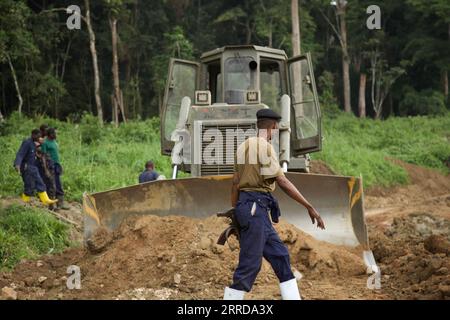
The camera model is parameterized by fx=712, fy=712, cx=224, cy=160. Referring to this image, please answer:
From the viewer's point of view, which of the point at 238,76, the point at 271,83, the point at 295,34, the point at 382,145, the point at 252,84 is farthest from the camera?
the point at 382,145

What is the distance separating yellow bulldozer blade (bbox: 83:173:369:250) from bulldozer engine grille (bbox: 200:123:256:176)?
69cm

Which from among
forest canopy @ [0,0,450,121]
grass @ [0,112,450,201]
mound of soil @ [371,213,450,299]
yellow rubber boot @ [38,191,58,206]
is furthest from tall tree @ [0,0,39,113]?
mound of soil @ [371,213,450,299]

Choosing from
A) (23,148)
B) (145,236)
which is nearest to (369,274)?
(145,236)

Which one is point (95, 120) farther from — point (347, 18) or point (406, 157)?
point (347, 18)

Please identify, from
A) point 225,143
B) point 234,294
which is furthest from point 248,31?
point 234,294

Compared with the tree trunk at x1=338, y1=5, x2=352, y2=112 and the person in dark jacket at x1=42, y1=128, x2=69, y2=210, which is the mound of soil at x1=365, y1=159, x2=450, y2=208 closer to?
the person in dark jacket at x1=42, y1=128, x2=69, y2=210

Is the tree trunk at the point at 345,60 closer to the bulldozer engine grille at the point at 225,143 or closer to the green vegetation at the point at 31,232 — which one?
the green vegetation at the point at 31,232

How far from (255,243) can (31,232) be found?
5.66 metres

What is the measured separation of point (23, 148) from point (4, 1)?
9124 millimetres

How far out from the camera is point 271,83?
10078 millimetres

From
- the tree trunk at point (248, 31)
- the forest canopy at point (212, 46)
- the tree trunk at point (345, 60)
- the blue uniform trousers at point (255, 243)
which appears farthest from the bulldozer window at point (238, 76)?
the tree trunk at point (248, 31)

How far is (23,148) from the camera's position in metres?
12.4

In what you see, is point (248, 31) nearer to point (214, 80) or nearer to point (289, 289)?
point (214, 80)

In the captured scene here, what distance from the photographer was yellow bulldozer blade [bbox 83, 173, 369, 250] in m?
8.12
